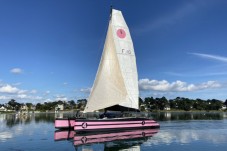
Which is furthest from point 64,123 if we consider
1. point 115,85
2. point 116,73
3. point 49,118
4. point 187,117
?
point 187,117

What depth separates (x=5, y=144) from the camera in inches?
1420

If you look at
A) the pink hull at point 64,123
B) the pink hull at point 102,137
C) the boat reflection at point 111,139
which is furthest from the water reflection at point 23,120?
the pink hull at point 102,137

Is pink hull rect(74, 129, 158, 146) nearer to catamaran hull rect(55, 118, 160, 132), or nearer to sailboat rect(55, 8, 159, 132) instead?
catamaran hull rect(55, 118, 160, 132)

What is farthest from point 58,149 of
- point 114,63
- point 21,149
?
point 114,63

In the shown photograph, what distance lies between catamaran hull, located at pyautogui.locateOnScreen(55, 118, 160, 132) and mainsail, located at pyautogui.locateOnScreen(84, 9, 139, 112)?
2.60 metres

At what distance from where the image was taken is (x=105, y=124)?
46969 mm

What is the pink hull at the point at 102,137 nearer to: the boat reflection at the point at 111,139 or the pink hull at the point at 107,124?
the boat reflection at the point at 111,139

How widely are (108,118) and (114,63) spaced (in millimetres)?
8690

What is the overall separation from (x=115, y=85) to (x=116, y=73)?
6.37 feet

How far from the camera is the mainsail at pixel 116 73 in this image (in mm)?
48906

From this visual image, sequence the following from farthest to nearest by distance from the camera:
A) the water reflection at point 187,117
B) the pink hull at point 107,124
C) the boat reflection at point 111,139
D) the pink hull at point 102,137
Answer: the water reflection at point 187,117 < the pink hull at point 107,124 < the pink hull at point 102,137 < the boat reflection at point 111,139

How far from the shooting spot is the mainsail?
1925 inches

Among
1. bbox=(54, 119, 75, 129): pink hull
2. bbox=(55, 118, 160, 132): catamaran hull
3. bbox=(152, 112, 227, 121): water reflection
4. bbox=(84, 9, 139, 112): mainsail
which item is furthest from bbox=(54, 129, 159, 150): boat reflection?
bbox=(152, 112, 227, 121): water reflection

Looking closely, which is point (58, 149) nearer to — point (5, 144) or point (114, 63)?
point (5, 144)
